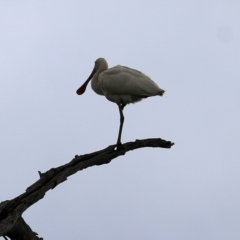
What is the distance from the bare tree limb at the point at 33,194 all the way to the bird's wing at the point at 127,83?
107 inches

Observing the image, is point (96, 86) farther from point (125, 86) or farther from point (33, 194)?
point (33, 194)

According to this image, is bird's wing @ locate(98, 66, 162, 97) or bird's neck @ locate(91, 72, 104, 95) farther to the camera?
bird's neck @ locate(91, 72, 104, 95)

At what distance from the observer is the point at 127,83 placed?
12.0 m

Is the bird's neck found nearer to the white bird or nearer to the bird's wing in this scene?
the white bird

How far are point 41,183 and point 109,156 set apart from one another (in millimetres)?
1958

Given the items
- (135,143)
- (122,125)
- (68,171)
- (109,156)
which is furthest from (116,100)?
(68,171)

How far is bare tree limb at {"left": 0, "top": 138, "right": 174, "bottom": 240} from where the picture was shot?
658 cm

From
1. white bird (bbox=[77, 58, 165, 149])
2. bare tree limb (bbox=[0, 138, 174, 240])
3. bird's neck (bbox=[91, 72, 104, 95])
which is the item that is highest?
bird's neck (bbox=[91, 72, 104, 95])

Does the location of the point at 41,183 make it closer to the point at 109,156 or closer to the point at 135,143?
the point at 109,156

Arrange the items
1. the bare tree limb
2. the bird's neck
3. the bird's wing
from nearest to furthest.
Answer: the bare tree limb → the bird's wing → the bird's neck

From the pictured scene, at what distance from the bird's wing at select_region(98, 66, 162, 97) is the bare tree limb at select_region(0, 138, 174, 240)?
8.88 ft

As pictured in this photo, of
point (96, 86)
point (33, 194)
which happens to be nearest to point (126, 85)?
point (96, 86)

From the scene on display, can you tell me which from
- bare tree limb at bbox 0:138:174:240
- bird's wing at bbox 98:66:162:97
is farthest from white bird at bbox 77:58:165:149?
bare tree limb at bbox 0:138:174:240

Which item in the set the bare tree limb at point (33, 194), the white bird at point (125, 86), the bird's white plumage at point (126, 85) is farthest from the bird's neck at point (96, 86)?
the bare tree limb at point (33, 194)
